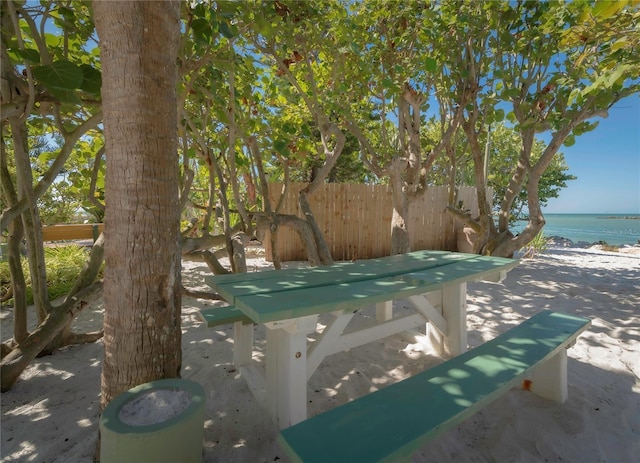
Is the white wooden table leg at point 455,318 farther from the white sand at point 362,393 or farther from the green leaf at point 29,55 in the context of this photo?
the green leaf at point 29,55

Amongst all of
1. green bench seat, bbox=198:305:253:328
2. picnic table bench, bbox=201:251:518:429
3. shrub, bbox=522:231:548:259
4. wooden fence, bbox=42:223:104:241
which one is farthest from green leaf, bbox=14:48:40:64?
shrub, bbox=522:231:548:259

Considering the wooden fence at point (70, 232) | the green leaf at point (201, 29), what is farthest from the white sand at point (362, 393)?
the wooden fence at point (70, 232)

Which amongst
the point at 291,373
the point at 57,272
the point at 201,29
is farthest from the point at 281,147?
the point at 57,272

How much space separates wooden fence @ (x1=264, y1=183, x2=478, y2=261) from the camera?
261 inches

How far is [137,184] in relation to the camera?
4.17 ft

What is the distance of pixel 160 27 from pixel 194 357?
2302 millimetres

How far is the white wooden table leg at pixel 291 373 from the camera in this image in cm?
163

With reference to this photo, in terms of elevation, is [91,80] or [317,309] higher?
[91,80]

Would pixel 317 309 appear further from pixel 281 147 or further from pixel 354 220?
pixel 354 220

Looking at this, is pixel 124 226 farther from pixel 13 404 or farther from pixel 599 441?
pixel 599 441

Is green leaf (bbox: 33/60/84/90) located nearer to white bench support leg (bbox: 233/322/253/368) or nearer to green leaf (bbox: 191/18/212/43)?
green leaf (bbox: 191/18/212/43)

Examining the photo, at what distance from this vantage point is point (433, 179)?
14523 millimetres

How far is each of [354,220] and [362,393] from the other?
5.28 meters

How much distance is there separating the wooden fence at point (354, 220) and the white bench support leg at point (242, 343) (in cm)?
436
